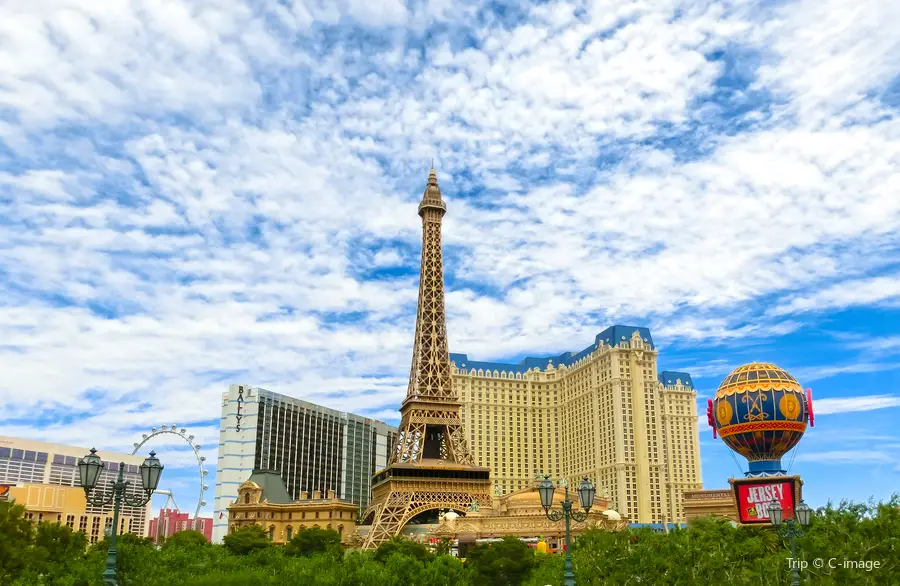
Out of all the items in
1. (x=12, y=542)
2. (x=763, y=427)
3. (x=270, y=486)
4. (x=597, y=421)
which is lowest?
(x=12, y=542)

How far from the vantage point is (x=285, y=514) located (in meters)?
116

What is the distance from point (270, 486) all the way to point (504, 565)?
69.3 meters

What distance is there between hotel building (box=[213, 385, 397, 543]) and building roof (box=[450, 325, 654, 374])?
3128cm

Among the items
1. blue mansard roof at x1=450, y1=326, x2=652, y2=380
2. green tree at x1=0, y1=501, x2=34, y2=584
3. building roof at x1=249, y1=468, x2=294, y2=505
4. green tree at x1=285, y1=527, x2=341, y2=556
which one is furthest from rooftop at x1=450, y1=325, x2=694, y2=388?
green tree at x1=0, y1=501, x2=34, y2=584

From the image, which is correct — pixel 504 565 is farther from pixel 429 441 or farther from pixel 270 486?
pixel 270 486

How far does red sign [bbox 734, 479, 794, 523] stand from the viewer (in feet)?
218

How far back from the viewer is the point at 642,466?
151m

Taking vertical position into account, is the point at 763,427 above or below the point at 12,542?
above

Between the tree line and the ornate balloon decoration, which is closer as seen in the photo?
the tree line

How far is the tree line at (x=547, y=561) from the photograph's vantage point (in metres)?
32.1

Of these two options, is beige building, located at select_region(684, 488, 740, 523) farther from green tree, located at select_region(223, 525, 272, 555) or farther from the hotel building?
the hotel building

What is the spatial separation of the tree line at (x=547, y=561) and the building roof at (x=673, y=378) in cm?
12361

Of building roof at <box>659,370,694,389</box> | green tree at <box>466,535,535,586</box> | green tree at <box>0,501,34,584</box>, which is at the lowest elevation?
green tree at <box>466,535,535,586</box>

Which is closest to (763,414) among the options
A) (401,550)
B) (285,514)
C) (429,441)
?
(401,550)
